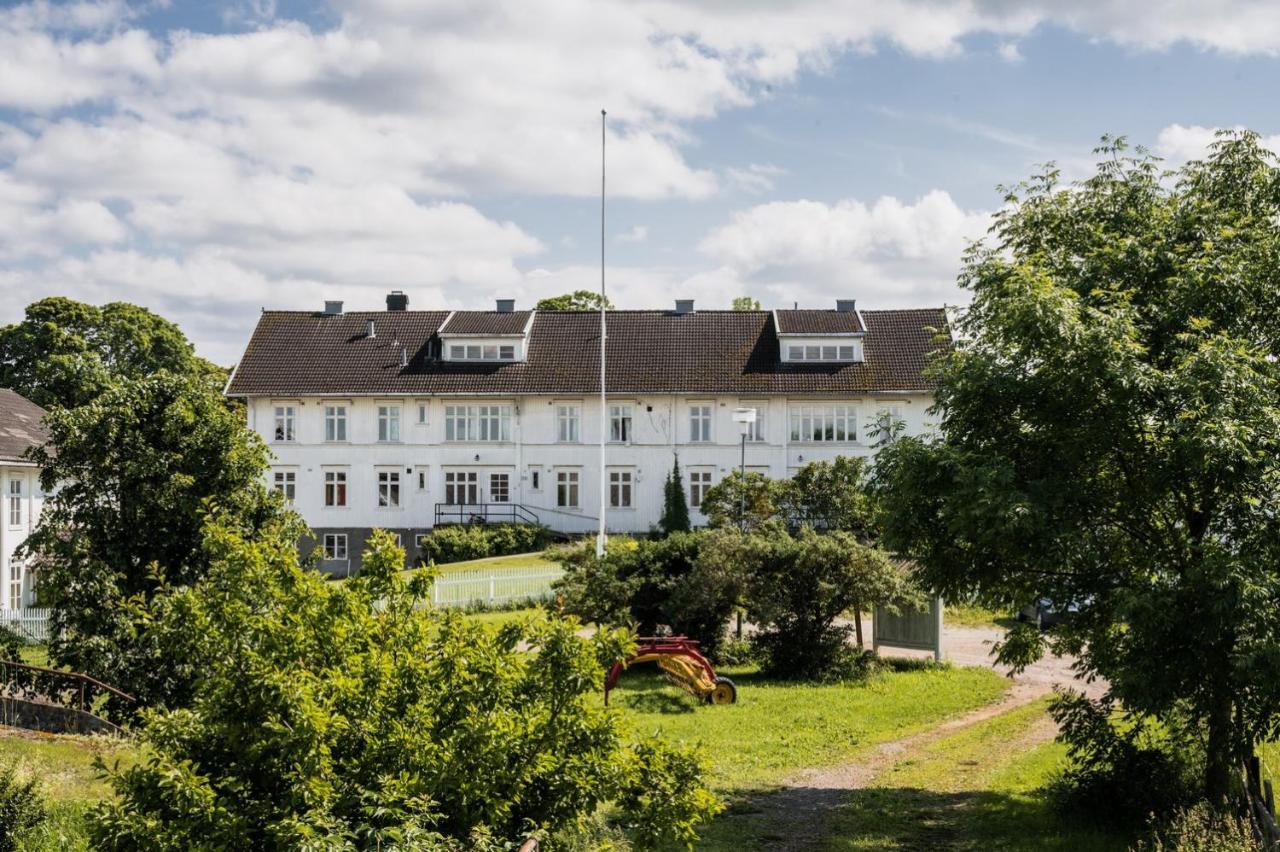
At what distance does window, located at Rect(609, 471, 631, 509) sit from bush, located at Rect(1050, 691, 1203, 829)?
A: 109ft

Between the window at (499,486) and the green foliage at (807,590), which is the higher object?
the window at (499,486)

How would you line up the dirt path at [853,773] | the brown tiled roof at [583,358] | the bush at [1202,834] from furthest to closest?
the brown tiled roof at [583,358] < the dirt path at [853,773] < the bush at [1202,834]

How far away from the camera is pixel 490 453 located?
154 ft

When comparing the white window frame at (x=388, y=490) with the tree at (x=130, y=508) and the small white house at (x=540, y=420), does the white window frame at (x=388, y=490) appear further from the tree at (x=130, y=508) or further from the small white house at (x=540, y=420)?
the tree at (x=130, y=508)

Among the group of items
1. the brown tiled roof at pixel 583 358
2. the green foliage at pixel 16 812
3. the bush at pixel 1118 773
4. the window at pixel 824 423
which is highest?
the brown tiled roof at pixel 583 358

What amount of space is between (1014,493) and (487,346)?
37.3 meters

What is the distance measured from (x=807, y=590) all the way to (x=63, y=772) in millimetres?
14417

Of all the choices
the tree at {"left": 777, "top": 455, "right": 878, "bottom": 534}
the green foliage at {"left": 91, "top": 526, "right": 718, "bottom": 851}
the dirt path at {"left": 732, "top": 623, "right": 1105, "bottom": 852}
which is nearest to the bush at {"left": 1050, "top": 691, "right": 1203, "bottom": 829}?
the dirt path at {"left": 732, "top": 623, "right": 1105, "bottom": 852}

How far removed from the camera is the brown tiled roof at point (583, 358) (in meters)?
46.3

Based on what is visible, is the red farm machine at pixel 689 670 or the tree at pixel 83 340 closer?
the red farm machine at pixel 689 670

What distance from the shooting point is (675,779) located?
833 cm

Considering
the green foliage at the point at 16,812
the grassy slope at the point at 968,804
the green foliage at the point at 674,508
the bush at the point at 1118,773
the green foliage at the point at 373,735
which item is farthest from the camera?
→ the green foliage at the point at 674,508

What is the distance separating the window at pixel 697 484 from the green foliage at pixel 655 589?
21123 mm

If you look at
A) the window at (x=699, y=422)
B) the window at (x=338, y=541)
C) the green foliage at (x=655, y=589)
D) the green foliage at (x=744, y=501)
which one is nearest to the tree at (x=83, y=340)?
the window at (x=338, y=541)
